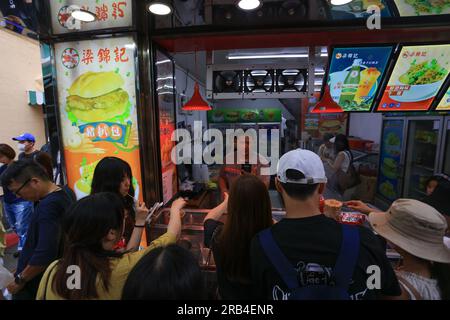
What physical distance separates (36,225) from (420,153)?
Answer: 6.30 m

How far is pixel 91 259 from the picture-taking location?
113cm

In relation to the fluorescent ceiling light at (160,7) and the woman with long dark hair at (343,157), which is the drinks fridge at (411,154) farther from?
the fluorescent ceiling light at (160,7)

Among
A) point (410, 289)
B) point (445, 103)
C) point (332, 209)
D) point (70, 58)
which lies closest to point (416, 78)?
point (445, 103)

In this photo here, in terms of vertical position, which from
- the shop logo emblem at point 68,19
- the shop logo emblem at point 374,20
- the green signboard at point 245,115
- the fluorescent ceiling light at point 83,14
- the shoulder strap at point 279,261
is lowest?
the shoulder strap at point 279,261

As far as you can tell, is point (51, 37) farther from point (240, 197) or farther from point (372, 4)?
point (372, 4)

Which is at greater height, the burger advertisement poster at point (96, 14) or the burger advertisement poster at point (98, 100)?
the burger advertisement poster at point (96, 14)

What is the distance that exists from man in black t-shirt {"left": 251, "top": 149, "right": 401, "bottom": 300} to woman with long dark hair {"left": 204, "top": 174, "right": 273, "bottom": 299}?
0.64 feet

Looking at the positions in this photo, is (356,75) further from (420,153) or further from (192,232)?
(192,232)

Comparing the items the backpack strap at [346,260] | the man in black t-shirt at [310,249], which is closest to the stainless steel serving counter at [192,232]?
the man in black t-shirt at [310,249]

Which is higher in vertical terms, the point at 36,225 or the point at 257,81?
the point at 257,81

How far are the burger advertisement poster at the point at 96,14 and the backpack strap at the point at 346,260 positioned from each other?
328 centimetres

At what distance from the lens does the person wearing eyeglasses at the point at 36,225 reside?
64.5 inches

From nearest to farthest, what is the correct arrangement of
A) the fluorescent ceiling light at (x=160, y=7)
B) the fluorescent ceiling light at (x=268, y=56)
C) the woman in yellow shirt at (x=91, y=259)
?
the woman in yellow shirt at (x=91, y=259), the fluorescent ceiling light at (x=160, y=7), the fluorescent ceiling light at (x=268, y=56)

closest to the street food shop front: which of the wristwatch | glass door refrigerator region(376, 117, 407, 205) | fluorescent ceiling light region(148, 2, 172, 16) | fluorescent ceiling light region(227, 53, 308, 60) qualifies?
fluorescent ceiling light region(148, 2, 172, 16)
